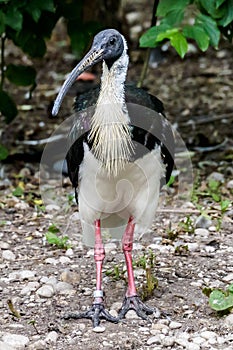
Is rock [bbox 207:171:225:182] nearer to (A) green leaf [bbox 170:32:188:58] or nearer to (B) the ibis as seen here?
(A) green leaf [bbox 170:32:188:58]

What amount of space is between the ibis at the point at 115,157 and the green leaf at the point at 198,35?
0.82m

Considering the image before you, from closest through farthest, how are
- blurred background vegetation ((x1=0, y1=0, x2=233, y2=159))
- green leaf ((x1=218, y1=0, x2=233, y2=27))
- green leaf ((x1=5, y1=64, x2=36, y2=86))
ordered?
1. blurred background vegetation ((x1=0, y1=0, x2=233, y2=159))
2. green leaf ((x1=218, y1=0, x2=233, y2=27))
3. green leaf ((x1=5, y1=64, x2=36, y2=86))

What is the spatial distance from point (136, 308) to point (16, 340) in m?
0.82

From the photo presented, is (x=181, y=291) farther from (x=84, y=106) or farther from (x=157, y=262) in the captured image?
(x=84, y=106)

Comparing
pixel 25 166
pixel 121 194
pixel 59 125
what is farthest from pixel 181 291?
pixel 59 125

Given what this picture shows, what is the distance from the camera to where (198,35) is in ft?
19.9

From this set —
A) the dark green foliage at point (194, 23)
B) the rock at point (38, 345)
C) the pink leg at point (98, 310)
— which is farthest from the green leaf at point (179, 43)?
the rock at point (38, 345)

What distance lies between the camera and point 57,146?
27.3 feet

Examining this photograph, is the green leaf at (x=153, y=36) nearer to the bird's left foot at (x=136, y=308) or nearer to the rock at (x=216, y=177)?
the rock at (x=216, y=177)

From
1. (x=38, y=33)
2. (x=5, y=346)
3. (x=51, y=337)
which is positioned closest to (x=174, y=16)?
(x=38, y=33)

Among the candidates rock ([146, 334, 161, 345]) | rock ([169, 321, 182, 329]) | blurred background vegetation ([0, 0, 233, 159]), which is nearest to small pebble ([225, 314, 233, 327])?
rock ([169, 321, 182, 329])

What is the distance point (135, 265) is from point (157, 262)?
164 millimetres

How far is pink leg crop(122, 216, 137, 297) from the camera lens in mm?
5215

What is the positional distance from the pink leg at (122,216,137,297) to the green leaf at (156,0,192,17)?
1.77 m
